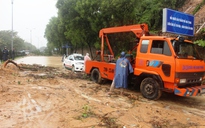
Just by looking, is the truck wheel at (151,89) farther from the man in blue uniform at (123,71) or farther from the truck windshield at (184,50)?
the truck windshield at (184,50)

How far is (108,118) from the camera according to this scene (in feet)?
17.1

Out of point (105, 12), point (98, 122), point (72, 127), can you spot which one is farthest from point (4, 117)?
point (105, 12)

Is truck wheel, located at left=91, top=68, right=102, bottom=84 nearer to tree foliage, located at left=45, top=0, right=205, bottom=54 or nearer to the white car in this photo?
the white car

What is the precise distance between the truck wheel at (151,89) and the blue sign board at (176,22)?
200 centimetres

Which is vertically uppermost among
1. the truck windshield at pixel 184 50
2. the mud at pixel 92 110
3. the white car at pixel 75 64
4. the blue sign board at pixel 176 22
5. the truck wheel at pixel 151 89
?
the blue sign board at pixel 176 22

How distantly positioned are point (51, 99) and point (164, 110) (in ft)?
12.1

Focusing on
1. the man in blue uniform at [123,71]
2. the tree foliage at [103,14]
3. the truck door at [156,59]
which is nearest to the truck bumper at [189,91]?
the truck door at [156,59]

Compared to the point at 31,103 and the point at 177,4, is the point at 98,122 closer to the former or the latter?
the point at 31,103

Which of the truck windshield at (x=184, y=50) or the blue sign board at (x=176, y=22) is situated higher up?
the blue sign board at (x=176, y=22)

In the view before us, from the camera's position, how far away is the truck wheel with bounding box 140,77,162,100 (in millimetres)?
6934

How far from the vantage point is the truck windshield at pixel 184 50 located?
261 inches

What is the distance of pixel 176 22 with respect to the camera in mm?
7898

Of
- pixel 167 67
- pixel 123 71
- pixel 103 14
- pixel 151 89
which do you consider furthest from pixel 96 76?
Result: pixel 103 14

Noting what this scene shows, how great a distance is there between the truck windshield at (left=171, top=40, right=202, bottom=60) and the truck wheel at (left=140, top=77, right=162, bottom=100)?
126 cm
